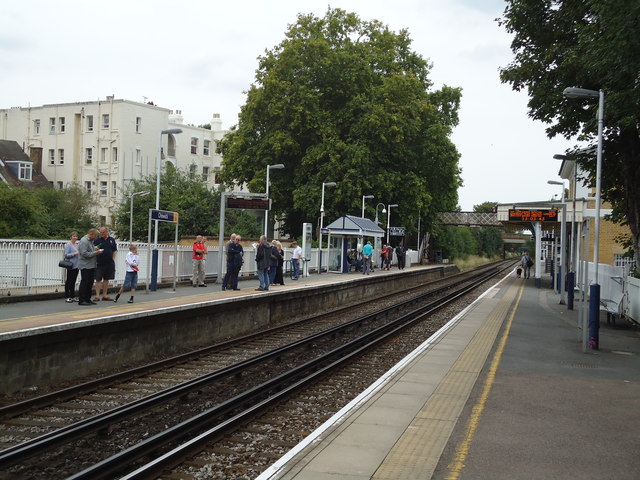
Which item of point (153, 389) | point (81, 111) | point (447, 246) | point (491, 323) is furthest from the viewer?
point (447, 246)

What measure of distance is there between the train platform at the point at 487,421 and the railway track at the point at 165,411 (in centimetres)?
114

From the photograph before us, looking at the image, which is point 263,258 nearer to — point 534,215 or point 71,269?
point 71,269

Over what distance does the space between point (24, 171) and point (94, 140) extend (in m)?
6.61

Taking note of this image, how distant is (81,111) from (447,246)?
39.6 m

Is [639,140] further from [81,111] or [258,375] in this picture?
[81,111]

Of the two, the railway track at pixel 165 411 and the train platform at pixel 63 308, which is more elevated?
the train platform at pixel 63 308

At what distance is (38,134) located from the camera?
65.3 meters

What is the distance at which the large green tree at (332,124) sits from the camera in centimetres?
4203

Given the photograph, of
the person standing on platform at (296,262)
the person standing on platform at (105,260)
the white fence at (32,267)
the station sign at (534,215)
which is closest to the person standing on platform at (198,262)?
the white fence at (32,267)

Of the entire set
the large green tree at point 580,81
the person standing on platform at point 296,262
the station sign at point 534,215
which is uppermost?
the large green tree at point 580,81

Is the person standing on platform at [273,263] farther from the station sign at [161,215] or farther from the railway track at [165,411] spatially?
the railway track at [165,411]

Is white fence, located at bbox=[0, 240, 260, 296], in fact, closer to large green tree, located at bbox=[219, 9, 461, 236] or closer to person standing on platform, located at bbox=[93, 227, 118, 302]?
person standing on platform, located at bbox=[93, 227, 118, 302]

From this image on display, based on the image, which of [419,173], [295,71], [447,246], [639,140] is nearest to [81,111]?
[295,71]

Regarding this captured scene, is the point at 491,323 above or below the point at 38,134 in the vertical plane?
below
